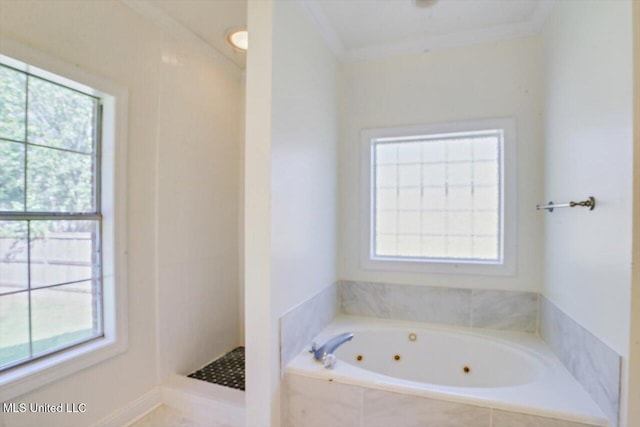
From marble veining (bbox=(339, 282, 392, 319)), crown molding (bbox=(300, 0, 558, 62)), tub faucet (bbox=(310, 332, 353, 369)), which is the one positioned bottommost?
tub faucet (bbox=(310, 332, 353, 369))

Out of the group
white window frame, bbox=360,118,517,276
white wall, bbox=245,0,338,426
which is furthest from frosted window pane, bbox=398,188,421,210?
white wall, bbox=245,0,338,426

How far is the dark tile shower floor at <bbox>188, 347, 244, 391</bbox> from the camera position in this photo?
2.16 meters

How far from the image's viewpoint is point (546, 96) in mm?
1972

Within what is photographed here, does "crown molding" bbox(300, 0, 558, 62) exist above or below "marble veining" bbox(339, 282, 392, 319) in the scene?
above

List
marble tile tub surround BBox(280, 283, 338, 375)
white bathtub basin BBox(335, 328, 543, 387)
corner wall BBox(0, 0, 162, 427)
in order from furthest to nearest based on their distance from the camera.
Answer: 1. white bathtub basin BBox(335, 328, 543, 387)
2. marble tile tub surround BBox(280, 283, 338, 375)
3. corner wall BBox(0, 0, 162, 427)

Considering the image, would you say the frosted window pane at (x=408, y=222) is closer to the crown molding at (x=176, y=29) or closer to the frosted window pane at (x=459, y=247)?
the frosted window pane at (x=459, y=247)

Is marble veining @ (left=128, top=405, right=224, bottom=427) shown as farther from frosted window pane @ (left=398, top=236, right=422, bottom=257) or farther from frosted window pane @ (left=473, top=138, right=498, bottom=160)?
frosted window pane @ (left=473, top=138, right=498, bottom=160)

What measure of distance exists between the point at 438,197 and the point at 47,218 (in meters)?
2.34

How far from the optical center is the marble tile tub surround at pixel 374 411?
1368 millimetres

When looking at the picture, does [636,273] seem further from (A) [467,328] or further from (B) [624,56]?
(A) [467,328]

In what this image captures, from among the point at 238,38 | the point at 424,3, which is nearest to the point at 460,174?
the point at 424,3

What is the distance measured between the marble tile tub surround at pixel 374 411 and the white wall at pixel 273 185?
12 cm

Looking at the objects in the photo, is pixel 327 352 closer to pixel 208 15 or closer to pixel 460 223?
pixel 460 223

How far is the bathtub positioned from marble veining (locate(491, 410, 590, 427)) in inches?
0.5
